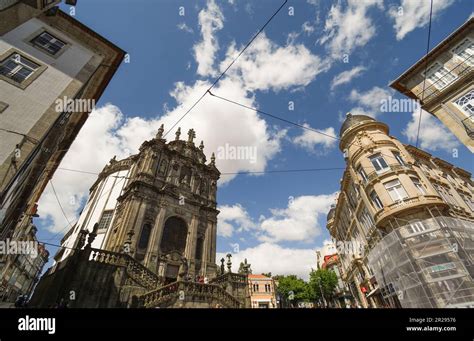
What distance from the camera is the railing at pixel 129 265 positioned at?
13.7 meters

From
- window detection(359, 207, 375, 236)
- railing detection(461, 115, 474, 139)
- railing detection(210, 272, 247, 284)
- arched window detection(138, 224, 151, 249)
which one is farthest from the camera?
window detection(359, 207, 375, 236)

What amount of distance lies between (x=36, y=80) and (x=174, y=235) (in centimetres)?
1673

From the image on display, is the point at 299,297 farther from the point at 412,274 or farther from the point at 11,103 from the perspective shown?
the point at 11,103

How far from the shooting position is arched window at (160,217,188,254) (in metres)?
22.1

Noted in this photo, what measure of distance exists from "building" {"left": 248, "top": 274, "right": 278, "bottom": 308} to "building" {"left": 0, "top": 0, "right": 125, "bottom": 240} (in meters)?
50.3

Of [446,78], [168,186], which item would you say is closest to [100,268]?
[168,186]

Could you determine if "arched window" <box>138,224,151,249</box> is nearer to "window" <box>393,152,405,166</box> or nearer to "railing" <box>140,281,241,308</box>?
"railing" <box>140,281,241,308</box>

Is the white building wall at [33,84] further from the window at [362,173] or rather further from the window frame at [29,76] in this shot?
the window at [362,173]

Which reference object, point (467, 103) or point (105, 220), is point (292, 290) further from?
point (467, 103)

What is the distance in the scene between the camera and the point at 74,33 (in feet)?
52.3

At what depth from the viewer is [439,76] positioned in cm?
1883

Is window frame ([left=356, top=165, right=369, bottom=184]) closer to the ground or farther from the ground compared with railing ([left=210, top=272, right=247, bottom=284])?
farther from the ground

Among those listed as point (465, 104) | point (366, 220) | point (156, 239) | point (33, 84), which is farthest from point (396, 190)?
point (33, 84)

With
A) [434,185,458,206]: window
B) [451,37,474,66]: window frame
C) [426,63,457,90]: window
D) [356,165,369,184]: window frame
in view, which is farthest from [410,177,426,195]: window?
[451,37,474,66]: window frame
